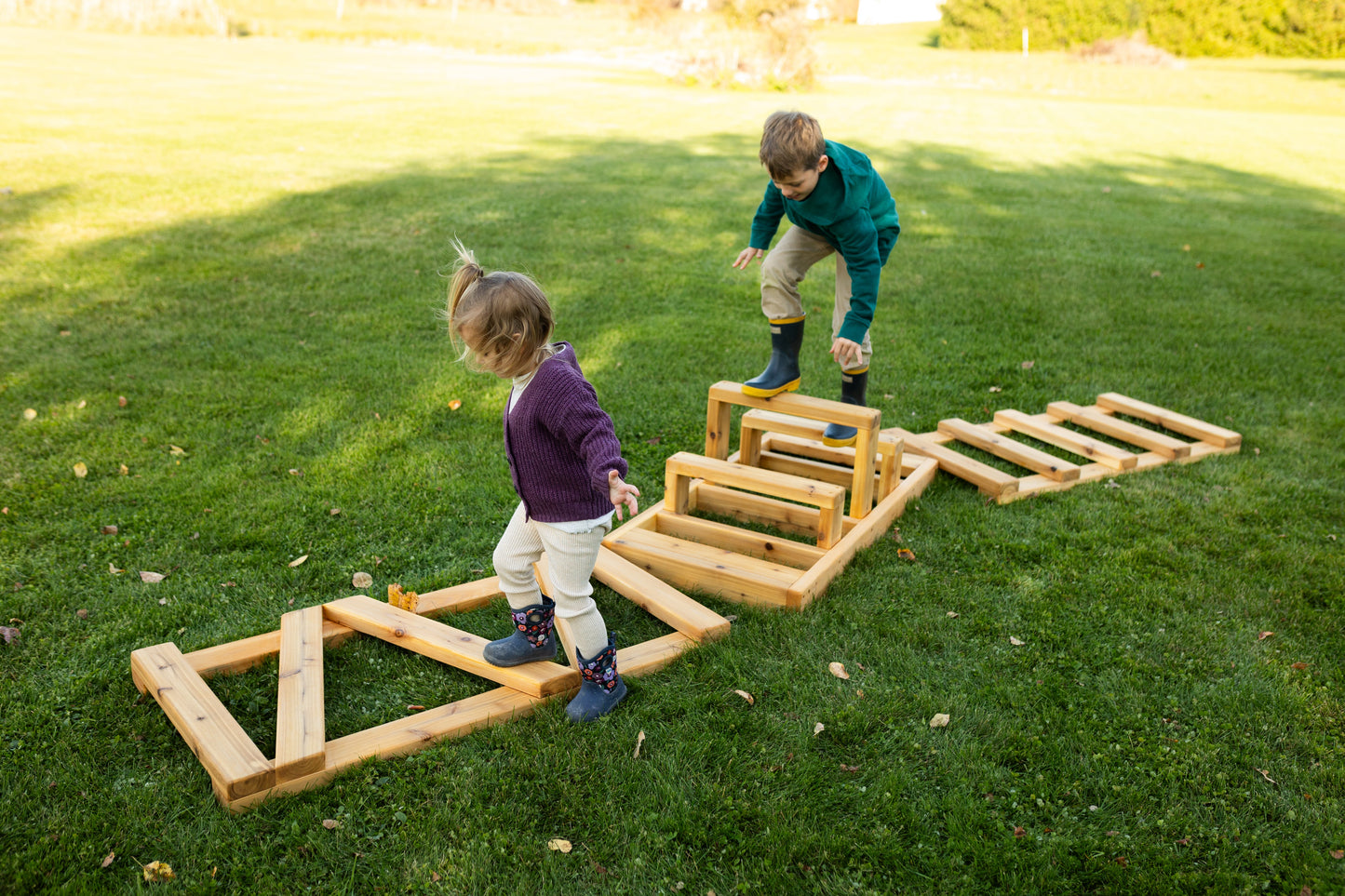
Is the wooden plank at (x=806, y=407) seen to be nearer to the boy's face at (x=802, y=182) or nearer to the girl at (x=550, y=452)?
the boy's face at (x=802, y=182)

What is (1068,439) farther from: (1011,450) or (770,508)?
(770,508)

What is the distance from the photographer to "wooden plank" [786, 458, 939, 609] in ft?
12.6

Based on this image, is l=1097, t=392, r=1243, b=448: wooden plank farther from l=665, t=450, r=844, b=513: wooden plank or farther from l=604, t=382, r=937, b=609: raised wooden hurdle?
l=665, t=450, r=844, b=513: wooden plank

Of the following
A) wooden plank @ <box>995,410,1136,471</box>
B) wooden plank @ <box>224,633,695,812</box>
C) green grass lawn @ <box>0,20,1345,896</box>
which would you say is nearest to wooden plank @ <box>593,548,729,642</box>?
green grass lawn @ <box>0,20,1345,896</box>

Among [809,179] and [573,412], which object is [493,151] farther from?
[573,412]

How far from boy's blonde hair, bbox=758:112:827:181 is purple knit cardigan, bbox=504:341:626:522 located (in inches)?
60.5

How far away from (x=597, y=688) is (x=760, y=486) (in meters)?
1.48

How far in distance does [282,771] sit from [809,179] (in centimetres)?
311

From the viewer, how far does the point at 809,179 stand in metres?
4.03

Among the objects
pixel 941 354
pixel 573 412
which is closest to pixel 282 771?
pixel 573 412

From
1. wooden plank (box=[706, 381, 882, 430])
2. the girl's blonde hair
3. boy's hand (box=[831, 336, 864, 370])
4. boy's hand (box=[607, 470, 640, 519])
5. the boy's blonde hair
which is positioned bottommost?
wooden plank (box=[706, 381, 882, 430])

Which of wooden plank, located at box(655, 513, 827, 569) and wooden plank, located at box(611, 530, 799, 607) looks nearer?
wooden plank, located at box(611, 530, 799, 607)

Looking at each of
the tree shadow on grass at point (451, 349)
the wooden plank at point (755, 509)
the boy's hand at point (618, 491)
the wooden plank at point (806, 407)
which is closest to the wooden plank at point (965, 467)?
the tree shadow on grass at point (451, 349)

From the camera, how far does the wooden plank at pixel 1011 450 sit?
515 centimetres
